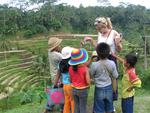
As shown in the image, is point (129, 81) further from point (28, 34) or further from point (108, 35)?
point (28, 34)

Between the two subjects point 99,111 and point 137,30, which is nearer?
point 99,111

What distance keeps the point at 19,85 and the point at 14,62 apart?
22.0 feet

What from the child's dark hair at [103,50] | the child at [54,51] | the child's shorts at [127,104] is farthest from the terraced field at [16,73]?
the child's dark hair at [103,50]

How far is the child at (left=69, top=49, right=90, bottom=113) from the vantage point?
438 cm

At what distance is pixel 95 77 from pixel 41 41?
33168 mm


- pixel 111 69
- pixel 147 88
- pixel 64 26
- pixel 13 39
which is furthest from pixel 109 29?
pixel 64 26

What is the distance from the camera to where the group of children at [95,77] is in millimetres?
4340

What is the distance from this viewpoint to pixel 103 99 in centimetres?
446

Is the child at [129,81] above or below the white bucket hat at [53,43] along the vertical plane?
below

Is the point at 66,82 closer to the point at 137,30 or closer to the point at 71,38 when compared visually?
the point at 71,38

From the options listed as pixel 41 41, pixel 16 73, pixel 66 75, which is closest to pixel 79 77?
pixel 66 75

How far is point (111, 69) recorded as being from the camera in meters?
4.33

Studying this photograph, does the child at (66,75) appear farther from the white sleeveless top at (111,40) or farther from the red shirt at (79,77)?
the white sleeveless top at (111,40)

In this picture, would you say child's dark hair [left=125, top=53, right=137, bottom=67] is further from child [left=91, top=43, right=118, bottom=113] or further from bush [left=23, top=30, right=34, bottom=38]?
bush [left=23, top=30, right=34, bottom=38]
